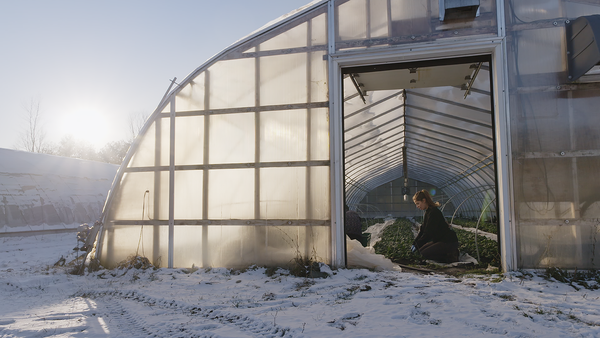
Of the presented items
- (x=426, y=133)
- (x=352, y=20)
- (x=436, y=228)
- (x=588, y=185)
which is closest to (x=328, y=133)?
(x=352, y=20)

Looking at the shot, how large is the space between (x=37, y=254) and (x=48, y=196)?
7.40m

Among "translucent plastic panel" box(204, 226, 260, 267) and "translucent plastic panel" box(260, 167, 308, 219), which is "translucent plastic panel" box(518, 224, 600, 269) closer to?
"translucent plastic panel" box(260, 167, 308, 219)

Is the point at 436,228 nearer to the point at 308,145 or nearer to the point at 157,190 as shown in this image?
the point at 308,145

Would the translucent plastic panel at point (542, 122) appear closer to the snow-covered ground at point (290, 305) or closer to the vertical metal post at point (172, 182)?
the snow-covered ground at point (290, 305)

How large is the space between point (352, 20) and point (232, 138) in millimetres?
2650

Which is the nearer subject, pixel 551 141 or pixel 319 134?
pixel 551 141

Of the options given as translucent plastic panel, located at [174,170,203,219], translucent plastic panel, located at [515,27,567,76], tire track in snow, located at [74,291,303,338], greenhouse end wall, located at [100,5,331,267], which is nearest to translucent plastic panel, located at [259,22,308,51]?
greenhouse end wall, located at [100,5,331,267]

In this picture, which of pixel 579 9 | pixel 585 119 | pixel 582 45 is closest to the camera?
pixel 582 45

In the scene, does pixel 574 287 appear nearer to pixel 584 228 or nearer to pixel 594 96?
pixel 584 228

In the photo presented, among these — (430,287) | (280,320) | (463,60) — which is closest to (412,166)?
(463,60)

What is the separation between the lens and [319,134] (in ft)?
20.8

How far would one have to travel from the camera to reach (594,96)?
5570mm

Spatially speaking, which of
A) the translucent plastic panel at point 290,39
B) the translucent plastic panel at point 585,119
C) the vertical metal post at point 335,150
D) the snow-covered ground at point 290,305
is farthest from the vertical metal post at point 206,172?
the translucent plastic panel at point 585,119

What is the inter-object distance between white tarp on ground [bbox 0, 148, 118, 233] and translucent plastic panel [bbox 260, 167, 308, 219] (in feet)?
42.3
